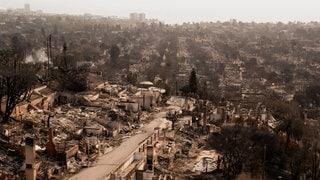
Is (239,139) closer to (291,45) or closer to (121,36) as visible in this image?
(291,45)

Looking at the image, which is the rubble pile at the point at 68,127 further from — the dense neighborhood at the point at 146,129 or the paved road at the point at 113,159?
the paved road at the point at 113,159

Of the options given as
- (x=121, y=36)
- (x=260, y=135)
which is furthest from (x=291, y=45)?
Answer: (x=260, y=135)

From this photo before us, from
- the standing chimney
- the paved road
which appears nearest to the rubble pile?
the standing chimney

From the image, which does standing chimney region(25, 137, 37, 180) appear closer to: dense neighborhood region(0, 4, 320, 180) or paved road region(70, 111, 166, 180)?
dense neighborhood region(0, 4, 320, 180)

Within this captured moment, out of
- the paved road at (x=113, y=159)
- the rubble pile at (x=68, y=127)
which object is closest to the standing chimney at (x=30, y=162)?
the rubble pile at (x=68, y=127)

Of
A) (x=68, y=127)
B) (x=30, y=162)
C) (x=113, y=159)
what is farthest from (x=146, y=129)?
(x=30, y=162)

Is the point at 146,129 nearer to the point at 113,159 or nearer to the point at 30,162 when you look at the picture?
the point at 113,159

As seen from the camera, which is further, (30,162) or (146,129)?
(146,129)

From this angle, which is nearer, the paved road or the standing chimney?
the standing chimney
